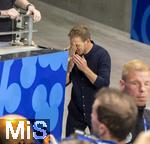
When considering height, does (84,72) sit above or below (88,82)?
above

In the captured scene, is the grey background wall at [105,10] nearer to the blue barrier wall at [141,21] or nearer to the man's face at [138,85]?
the blue barrier wall at [141,21]

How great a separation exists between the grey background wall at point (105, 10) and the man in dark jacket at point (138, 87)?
8134 mm

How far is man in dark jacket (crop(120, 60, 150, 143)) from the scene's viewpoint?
3314 millimetres

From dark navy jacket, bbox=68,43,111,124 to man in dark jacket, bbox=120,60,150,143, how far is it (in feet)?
4.00

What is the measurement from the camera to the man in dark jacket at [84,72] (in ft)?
15.2

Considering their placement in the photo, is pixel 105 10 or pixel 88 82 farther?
pixel 105 10

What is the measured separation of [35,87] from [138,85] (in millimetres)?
1045

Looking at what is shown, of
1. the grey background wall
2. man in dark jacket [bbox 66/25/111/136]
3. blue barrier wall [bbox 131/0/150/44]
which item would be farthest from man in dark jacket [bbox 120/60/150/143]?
the grey background wall

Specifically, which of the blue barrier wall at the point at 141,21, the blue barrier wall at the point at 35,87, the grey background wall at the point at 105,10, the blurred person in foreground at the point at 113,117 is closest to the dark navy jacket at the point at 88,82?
the blue barrier wall at the point at 35,87

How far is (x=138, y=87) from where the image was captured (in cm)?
334

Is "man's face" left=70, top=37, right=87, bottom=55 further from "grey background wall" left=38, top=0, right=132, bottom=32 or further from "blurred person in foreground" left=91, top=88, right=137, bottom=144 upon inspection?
"grey background wall" left=38, top=0, right=132, bottom=32

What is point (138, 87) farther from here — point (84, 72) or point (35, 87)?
point (84, 72)

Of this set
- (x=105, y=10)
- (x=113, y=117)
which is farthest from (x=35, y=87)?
(x=105, y=10)

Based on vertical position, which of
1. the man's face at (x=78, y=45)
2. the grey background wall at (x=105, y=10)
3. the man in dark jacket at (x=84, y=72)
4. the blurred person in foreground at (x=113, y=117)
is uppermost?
the blurred person in foreground at (x=113, y=117)
